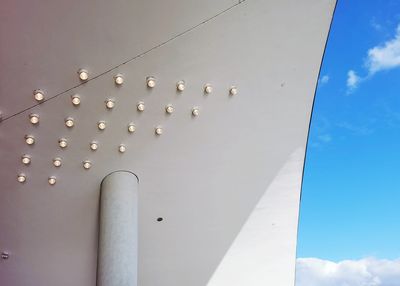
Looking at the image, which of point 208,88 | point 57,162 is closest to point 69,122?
point 57,162

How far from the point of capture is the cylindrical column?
664 cm

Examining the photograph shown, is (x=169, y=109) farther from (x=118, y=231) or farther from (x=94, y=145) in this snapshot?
(x=118, y=231)

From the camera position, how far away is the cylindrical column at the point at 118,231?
664 cm

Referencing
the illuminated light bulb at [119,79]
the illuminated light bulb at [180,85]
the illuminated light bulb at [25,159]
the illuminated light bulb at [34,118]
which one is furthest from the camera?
the illuminated light bulb at [25,159]

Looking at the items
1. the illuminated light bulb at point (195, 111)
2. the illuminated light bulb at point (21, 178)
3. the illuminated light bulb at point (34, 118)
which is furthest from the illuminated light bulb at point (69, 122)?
the illuminated light bulb at point (195, 111)

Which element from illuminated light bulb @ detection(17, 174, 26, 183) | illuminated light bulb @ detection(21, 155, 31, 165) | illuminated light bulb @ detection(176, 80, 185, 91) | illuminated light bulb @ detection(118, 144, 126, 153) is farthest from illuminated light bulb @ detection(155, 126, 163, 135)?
illuminated light bulb @ detection(17, 174, 26, 183)

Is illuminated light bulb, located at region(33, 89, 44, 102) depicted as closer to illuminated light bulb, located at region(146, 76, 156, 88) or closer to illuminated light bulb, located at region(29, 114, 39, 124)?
illuminated light bulb, located at region(29, 114, 39, 124)

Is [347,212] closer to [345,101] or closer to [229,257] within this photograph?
[345,101]

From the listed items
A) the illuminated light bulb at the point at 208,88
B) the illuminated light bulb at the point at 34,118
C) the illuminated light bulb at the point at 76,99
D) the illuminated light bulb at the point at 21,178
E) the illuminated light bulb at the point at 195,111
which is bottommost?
the illuminated light bulb at the point at 21,178

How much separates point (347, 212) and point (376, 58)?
732cm

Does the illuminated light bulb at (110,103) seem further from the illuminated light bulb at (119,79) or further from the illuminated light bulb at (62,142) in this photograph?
the illuminated light bulb at (62,142)

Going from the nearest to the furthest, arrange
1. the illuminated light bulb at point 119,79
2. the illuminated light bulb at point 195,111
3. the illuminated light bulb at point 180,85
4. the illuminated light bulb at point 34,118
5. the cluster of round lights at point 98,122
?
1. the cluster of round lights at point 98,122
2. the illuminated light bulb at point 119,79
3. the illuminated light bulb at point 34,118
4. the illuminated light bulb at point 180,85
5. the illuminated light bulb at point 195,111

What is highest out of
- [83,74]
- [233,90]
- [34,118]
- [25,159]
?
[233,90]

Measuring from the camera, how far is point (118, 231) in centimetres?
689
